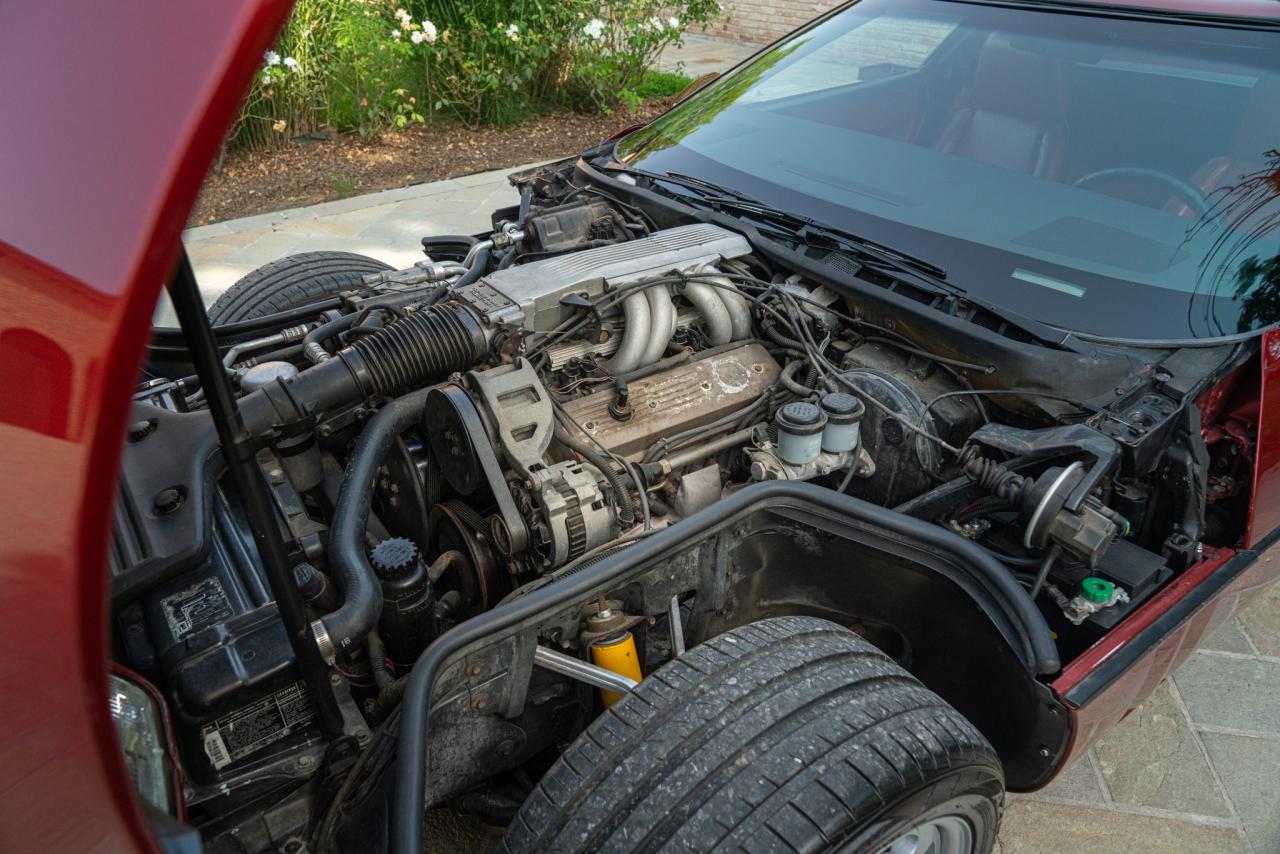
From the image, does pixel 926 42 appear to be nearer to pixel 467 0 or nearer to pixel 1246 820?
pixel 1246 820

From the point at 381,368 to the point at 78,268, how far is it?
4.10 feet

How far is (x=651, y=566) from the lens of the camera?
1605 mm

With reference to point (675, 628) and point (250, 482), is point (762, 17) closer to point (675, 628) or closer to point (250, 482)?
point (675, 628)

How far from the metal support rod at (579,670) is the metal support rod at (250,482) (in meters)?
0.36

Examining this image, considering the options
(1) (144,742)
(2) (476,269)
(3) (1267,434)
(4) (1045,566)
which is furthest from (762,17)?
(1) (144,742)

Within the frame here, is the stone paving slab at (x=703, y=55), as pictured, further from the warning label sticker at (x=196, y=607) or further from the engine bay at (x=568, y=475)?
the warning label sticker at (x=196, y=607)

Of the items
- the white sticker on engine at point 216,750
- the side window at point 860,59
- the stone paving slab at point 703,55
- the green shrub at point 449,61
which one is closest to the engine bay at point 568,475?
→ the white sticker on engine at point 216,750

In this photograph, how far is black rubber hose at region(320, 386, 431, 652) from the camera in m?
1.52

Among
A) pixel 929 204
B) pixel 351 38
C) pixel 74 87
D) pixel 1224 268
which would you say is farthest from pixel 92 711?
pixel 351 38

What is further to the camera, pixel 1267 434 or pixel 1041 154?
pixel 1041 154

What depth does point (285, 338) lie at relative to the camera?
2.48 meters

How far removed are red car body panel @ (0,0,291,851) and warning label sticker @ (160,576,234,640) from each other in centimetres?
64

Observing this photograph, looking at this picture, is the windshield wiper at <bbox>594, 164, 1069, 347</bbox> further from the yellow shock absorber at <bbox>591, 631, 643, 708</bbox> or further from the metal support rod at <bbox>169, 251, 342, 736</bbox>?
the metal support rod at <bbox>169, 251, 342, 736</bbox>

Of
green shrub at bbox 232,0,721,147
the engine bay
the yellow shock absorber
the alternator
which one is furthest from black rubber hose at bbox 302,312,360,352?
green shrub at bbox 232,0,721,147
